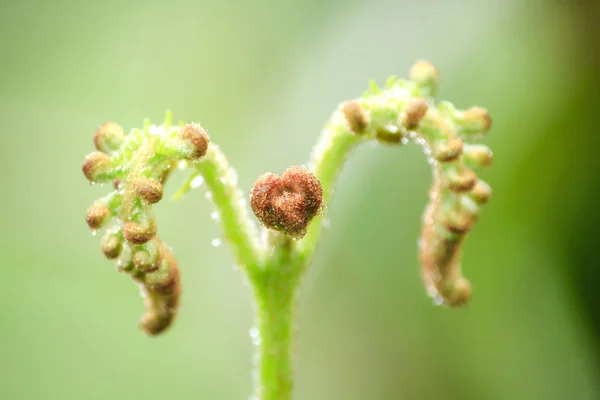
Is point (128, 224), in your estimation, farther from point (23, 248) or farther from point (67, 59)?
point (67, 59)

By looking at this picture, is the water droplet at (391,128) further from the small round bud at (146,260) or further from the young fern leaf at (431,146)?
the small round bud at (146,260)

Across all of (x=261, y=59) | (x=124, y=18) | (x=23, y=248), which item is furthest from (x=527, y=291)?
(x=124, y=18)

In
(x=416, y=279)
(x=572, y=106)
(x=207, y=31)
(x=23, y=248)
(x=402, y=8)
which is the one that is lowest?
(x=416, y=279)

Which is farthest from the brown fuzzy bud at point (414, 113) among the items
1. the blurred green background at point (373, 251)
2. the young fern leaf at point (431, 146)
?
the blurred green background at point (373, 251)

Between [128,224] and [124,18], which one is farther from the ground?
[124,18]

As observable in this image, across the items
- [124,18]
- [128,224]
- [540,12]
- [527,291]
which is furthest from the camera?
[124,18]

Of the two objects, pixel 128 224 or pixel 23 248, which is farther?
pixel 23 248

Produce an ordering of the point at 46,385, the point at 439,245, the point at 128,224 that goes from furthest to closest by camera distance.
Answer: the point at 46,385 → the point at 439,245 → the point at 128,224

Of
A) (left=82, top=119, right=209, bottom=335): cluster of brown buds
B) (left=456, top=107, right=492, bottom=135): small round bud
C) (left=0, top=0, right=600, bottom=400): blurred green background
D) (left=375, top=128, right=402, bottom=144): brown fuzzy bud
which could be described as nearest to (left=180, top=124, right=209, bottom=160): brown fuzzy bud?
(left=82, top=119, right=209, bottom=335): cluster of brown buds
